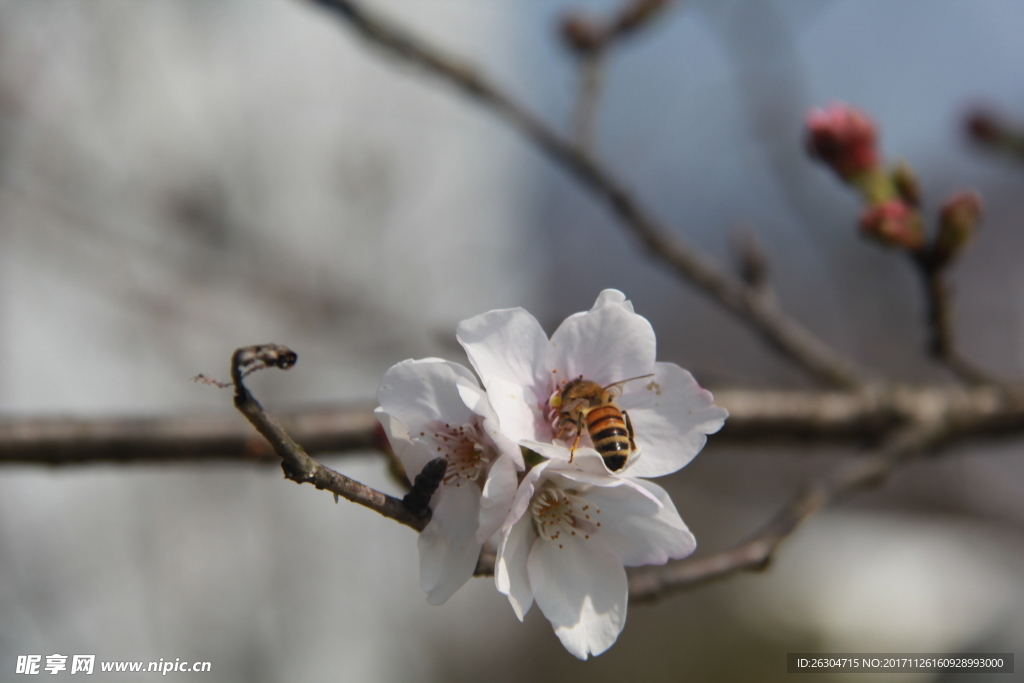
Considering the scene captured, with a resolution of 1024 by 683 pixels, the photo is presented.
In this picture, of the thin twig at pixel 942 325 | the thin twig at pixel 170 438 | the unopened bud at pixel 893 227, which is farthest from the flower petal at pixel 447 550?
the thin twig at pixel 942 325

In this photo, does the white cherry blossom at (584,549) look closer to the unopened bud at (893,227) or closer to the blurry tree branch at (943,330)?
the unopened bud at (893,227)

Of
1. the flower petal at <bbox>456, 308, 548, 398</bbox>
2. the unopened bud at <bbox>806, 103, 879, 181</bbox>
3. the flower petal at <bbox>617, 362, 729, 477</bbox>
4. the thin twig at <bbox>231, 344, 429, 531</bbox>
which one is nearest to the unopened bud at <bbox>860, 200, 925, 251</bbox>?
the unopened bud at <bbox>806, 103, 879, 181</bbox>

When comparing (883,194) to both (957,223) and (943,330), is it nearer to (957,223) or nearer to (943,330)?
(957,223)

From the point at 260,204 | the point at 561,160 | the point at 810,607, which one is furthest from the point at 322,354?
the point at 810,607

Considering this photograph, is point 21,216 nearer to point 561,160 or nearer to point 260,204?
point 260,204

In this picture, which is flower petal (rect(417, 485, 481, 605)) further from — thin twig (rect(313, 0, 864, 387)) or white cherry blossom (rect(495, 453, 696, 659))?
thin twig (rect(313, 0, 864, 387))

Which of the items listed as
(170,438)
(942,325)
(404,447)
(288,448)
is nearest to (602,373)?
(404,447)
